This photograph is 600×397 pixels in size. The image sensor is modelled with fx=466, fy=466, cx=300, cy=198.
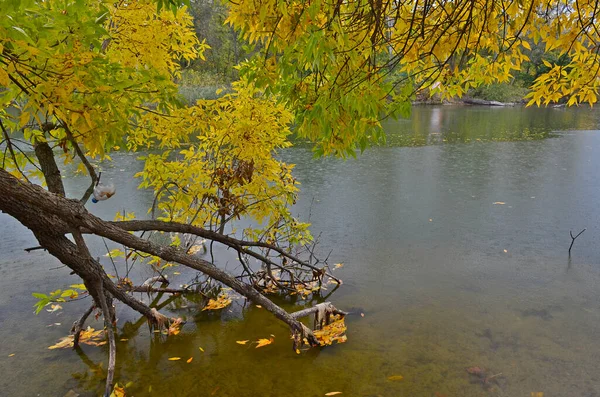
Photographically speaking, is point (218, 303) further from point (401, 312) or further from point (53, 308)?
point (401, 312)

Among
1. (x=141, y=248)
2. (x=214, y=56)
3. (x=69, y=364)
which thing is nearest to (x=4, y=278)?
(x=69, y=364)

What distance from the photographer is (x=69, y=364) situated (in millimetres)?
3238

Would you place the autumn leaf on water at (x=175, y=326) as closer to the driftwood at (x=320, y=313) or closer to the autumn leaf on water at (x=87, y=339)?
the autumn leaf on water at (x=87, y=339)

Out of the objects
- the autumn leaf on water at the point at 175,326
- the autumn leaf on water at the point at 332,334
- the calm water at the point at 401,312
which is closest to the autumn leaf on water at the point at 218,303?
the calm water at the point at 401,312

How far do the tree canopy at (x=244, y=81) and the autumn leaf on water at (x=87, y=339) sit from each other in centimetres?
38

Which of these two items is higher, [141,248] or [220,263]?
[141,248]

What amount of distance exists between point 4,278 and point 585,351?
5.10 metres

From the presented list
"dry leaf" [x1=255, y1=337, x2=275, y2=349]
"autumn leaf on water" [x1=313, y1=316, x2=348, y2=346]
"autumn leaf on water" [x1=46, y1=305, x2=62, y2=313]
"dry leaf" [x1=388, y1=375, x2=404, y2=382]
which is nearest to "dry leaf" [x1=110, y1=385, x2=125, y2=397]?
"dry leaf" [x1=255, y1=337, x2=275, y2=349]

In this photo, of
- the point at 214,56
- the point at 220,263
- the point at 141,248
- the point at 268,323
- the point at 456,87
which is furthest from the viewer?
the point at 214,56

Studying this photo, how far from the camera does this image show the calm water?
121 inches

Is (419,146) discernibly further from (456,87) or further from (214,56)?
(214,56)

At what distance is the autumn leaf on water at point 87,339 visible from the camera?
3.45m

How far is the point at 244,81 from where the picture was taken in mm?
3734

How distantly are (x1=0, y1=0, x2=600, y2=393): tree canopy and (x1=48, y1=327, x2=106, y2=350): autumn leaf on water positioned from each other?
15.0 inches
